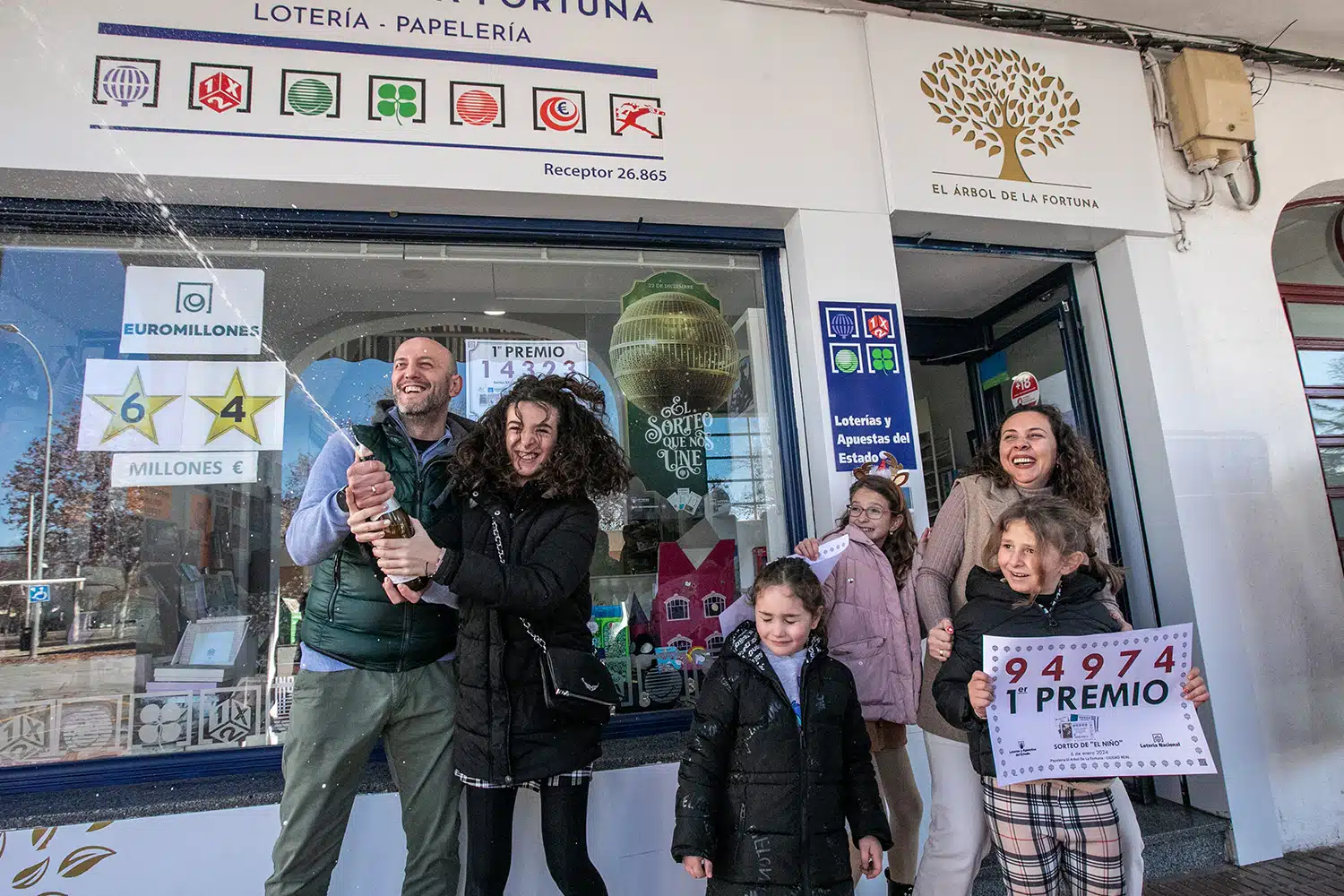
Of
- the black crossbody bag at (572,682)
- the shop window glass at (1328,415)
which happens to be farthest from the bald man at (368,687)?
the shop window glass at (1328,415)

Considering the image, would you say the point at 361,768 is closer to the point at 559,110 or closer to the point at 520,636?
the point at 520,636

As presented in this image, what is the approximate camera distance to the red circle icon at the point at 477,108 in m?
3.30

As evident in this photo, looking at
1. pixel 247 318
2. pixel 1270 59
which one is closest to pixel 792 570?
pixel 247 318

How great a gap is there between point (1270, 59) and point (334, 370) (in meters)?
5.23

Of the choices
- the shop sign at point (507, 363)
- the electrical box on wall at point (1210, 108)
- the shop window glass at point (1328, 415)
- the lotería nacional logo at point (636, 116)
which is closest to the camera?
the lotería nacional logo at point (636, 116)

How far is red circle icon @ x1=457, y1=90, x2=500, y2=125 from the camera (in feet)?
10.8

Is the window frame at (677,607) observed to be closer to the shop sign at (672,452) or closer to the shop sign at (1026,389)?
the shop sign at (672,452)

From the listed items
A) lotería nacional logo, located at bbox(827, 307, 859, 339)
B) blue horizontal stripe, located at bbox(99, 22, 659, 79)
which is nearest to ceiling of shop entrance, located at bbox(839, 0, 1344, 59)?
blue horizontal stripe, located at bbox(99, 22, 659, 79)

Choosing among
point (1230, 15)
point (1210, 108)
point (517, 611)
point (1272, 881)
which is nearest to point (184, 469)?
point (517, 611)

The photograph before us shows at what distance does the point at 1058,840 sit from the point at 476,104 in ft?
11.0

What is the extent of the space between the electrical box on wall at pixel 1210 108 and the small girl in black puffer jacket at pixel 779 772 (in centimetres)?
354

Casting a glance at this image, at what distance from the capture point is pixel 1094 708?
202 cm

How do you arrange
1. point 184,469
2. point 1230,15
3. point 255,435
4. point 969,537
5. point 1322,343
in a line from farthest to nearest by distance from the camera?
point 1322,343
point 1230,15
point 255,435
point 184,469
point 969,537

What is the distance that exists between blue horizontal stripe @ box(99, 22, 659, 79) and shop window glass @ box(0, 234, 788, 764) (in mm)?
783
